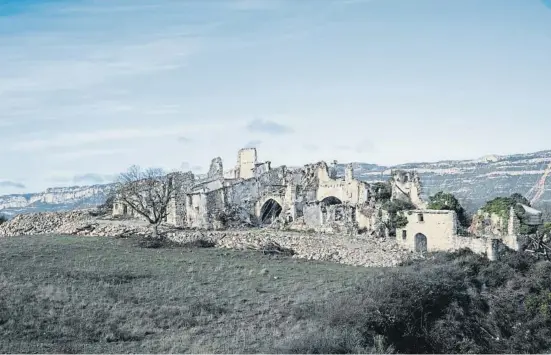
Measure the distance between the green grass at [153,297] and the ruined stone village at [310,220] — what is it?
228 cm

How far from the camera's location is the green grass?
15773 mm

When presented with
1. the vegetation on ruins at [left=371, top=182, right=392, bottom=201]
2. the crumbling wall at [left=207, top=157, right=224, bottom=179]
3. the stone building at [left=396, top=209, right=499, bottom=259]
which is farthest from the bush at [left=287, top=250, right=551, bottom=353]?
the crumbling wall at [left=207, top=157, right=224, bottom=179]

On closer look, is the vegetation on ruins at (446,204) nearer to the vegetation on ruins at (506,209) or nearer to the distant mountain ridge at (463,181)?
the vegetation on ruins at (506,209)

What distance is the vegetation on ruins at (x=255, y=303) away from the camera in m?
16.1

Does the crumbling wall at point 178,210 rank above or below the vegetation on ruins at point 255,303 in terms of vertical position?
above

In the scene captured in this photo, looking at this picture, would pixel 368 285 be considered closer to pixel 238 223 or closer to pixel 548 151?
pixel 238 223

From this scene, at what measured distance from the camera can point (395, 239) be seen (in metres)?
31.5

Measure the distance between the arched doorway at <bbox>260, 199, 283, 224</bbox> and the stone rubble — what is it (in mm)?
4433

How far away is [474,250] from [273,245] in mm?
9294

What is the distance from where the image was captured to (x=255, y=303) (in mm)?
20328

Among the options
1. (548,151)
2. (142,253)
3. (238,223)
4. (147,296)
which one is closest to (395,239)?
(238,223)

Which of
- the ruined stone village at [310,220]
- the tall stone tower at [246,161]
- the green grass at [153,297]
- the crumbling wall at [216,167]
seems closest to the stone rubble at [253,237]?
the ruined stone village at [310,220]

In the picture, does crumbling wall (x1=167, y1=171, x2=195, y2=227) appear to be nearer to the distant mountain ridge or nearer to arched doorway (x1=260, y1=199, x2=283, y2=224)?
arched doorway (x1=260, y1=199, x2=283, y2=224)

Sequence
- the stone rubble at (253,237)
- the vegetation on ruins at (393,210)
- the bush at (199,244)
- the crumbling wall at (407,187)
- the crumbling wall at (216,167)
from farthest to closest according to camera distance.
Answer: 1. the crumbling wall at (216,167)
2. the crumbling wall at (407,187)
3. the vegetation on ruins at (393,210)
4. the bush at (199,244)
5. the stone rubble at (253,237)
